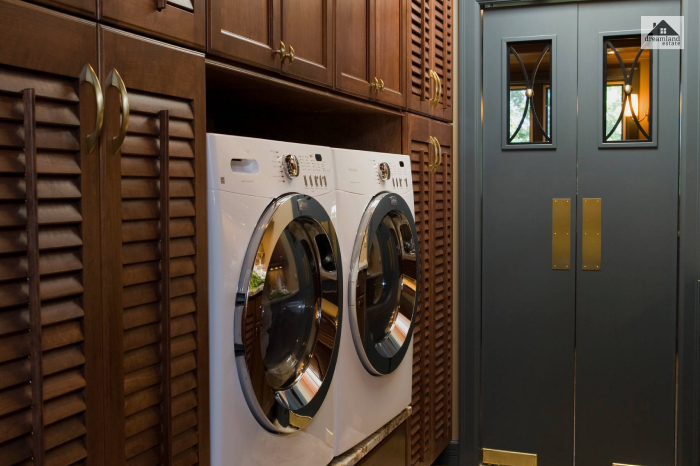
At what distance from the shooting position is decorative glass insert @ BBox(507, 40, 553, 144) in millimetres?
3031

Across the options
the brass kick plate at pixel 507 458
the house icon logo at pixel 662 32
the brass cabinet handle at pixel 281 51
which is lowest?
the brass kick plate at pixel 507 458

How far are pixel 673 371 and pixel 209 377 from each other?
2311 millimetres

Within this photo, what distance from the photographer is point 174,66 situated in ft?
4.05

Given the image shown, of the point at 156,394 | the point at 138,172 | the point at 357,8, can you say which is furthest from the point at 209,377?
the point at 357,8

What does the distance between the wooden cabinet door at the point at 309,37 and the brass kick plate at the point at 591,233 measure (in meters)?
1.60

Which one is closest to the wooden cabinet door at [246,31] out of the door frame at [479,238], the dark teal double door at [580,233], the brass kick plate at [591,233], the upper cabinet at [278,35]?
the upper cabinet at [278,35]

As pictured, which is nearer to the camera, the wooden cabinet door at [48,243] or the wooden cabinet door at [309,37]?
the wooden cabinet door at [48,243]

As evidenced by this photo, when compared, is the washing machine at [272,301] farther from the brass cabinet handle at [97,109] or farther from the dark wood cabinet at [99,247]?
the brass cabinet handle at [97,109]

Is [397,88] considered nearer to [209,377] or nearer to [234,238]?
[234,238]

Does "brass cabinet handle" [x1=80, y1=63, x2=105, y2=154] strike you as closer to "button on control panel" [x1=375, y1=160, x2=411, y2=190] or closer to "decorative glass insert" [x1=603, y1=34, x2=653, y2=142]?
"button on control panel" [x1=375, y1=160, x2=411, y2=190]

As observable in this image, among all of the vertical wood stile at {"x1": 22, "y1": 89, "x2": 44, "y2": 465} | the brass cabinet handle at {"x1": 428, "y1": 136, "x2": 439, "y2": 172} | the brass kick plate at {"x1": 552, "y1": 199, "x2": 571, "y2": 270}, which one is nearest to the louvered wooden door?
the brass cabinet handle at {"x1": 428, "y1": 136, "x2": 439, "y2": 172}

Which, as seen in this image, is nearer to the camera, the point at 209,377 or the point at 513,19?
the point at 209,377

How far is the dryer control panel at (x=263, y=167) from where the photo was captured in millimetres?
1319

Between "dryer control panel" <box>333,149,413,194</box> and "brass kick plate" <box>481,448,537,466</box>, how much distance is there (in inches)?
58.8
